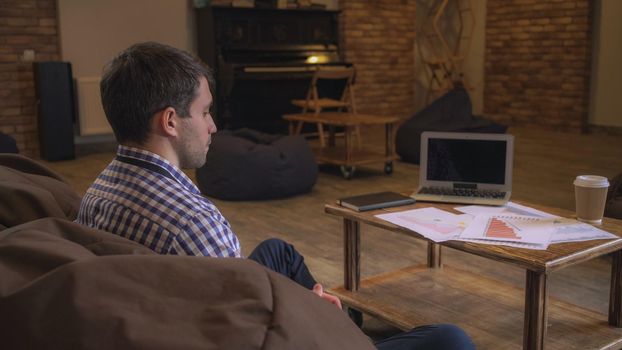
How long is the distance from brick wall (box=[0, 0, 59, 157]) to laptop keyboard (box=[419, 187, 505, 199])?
4.75 meters

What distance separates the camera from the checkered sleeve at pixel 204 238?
113 cm

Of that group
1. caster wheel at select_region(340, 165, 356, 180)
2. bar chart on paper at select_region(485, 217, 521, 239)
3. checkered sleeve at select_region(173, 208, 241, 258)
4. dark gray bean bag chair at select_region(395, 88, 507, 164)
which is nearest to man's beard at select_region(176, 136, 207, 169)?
checkered sleeve at select_region(173, 208, 241, 258)

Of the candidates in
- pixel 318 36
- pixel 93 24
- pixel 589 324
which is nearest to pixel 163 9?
pixel 93 24

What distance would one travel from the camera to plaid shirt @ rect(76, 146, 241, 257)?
114 cm

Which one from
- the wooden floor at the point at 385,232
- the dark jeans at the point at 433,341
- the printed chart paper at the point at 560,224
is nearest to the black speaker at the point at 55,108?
the wooden floor at the point at 385,232

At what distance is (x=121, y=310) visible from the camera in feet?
2.25

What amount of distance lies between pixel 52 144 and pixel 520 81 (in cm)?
547

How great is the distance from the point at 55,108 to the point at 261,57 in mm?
2048

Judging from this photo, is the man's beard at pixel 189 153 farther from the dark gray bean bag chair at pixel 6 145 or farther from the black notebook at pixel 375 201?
the dark gray bean bag chair at pixel 6 145

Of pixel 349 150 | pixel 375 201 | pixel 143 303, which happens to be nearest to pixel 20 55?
pixel 349 150

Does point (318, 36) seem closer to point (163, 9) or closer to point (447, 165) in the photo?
point (163, 9)

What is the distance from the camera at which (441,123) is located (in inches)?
229

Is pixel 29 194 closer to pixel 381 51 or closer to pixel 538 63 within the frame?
pixel 381 51

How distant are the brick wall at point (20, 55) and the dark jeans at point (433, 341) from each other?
5523 millimetres
